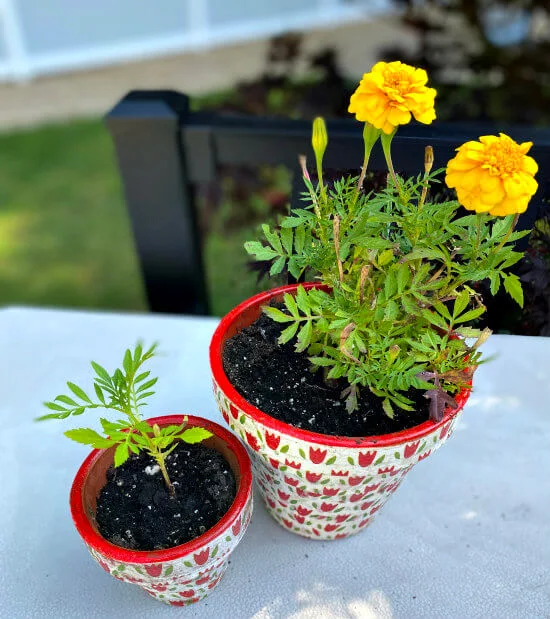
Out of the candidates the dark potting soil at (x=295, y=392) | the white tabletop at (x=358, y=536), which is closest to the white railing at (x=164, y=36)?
the white tabletop at (x=358, y=536)

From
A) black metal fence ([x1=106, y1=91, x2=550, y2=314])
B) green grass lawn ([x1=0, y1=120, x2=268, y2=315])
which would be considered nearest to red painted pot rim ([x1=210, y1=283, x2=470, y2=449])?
black metal fence ([x1=106, y1=91, x2=550, y2=314])

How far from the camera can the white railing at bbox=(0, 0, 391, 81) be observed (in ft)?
12.3

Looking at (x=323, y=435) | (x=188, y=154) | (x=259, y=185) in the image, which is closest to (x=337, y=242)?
(x=323, y=435)

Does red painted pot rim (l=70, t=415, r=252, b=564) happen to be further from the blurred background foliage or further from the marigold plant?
the blurred background foliage

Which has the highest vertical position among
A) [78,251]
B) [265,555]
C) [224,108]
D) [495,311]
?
[224,108]

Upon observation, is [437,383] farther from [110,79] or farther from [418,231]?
[110,79]

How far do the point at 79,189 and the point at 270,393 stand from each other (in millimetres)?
2463

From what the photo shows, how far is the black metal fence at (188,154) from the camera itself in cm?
95

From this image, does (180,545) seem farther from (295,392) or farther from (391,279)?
(391,279)

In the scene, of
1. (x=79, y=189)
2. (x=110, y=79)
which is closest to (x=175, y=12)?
(x=110, y=79)

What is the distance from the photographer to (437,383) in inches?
26.4

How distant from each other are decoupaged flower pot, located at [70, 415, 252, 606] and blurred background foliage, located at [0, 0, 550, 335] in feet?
1.04

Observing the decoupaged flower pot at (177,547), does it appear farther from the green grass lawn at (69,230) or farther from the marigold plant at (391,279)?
the green grass lawn at (69,230)

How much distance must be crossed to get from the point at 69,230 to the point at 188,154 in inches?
65.9
